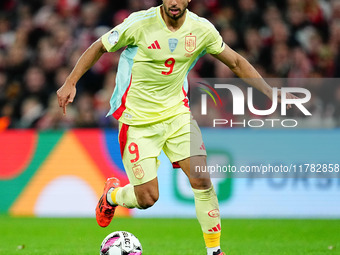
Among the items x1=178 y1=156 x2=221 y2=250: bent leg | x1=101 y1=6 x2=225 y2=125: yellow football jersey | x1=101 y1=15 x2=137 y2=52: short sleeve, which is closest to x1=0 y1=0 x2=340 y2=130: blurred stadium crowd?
x1=101 y1=6 x2=225 y2=125: yellow football jersey

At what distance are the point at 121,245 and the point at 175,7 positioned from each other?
2.08 metres

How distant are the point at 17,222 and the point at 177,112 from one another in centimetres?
428

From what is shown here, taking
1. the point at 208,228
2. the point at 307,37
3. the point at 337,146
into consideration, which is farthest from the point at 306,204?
the point at 208,228

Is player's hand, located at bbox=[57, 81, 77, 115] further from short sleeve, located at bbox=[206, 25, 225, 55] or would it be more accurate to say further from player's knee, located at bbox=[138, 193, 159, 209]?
short sleeve, located at bbox=[206, 25, 225, 55]

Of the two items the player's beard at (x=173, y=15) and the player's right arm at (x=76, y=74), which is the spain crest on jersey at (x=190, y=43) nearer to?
the player's beard at (x=173, y=15)

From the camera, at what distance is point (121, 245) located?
6.45m

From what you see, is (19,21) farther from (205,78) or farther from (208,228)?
(208,228)

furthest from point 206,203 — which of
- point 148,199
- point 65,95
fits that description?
point 65,95

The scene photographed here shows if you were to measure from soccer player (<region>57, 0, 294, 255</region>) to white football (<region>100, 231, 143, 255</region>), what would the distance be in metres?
0.41

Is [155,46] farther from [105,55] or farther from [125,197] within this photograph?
[105,55]

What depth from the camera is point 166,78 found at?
6551mm

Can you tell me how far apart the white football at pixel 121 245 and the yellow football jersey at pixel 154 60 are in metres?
1.02

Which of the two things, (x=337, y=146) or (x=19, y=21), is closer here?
(x=337, y=146)

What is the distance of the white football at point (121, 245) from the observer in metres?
6.42
